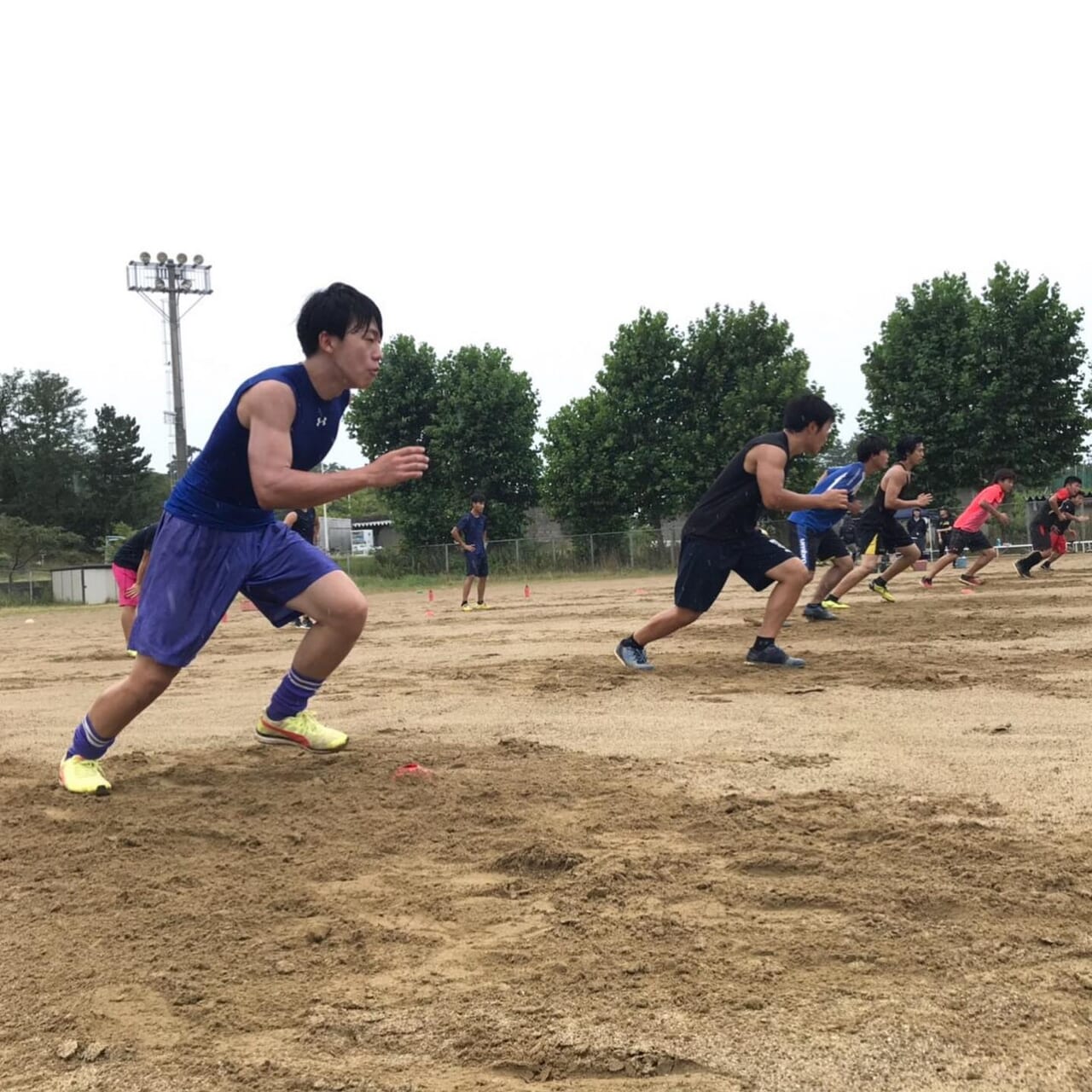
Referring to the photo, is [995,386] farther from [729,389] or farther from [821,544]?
[821,544]

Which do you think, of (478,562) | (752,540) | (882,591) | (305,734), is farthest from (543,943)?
(478,562)

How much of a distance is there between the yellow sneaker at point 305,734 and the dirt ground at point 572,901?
0.09 metres

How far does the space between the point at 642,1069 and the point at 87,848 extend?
85.5 inches

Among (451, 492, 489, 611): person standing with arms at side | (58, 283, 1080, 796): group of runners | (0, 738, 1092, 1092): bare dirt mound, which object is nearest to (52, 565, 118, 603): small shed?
(451, 492, 489, 611): person standing with arms at side

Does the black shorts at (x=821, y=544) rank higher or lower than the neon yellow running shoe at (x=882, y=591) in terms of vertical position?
higher

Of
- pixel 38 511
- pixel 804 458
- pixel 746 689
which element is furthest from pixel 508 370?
pixel 38 511

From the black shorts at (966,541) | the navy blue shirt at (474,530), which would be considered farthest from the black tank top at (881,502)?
the navy blue shirt at (474,530)

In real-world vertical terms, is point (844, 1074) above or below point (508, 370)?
below

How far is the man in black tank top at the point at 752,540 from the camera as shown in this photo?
7.13m

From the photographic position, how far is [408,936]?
8.63 feet

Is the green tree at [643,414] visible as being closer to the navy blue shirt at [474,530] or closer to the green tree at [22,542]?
the navy blue shirt at [474,530]

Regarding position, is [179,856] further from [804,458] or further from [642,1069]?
[804,458]

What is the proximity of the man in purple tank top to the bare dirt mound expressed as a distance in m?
0.45

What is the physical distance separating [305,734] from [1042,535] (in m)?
18.3
